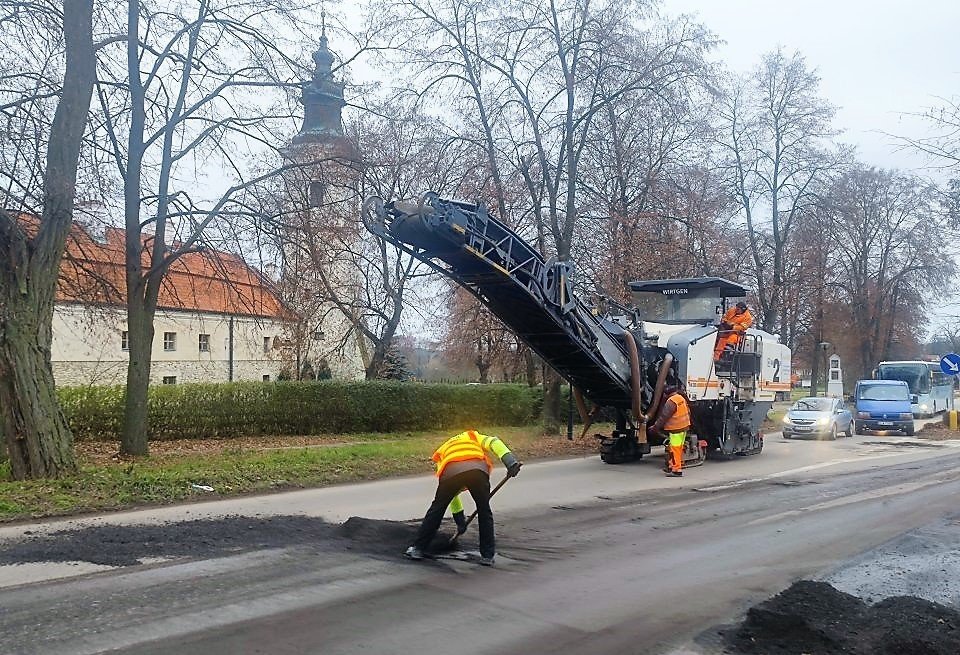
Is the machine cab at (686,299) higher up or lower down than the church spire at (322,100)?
lower down

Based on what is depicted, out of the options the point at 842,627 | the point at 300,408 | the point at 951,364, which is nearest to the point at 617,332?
the point at 842,627

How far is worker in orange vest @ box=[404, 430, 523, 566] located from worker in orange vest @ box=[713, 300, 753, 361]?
9837 millimetres

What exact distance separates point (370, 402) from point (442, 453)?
17.3 meters

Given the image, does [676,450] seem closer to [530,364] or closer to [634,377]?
[634,377]

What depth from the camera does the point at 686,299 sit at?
1697 cm

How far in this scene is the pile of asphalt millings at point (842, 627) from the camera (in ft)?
17.9

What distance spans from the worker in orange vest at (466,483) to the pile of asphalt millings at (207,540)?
1.16ft

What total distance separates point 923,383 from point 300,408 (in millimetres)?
28418

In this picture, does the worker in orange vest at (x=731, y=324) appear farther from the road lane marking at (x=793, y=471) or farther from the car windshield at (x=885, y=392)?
the car windshield at (x=885, y=392)

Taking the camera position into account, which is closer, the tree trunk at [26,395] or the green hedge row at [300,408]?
the tree trunk at [26,395]

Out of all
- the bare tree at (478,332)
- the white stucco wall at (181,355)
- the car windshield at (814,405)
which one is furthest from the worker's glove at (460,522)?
the white stucco wall at (181,355)

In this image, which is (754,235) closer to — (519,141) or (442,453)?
(519,141)

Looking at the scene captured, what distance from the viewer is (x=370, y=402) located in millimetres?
24906

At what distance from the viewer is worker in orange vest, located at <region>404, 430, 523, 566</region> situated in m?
7.63
